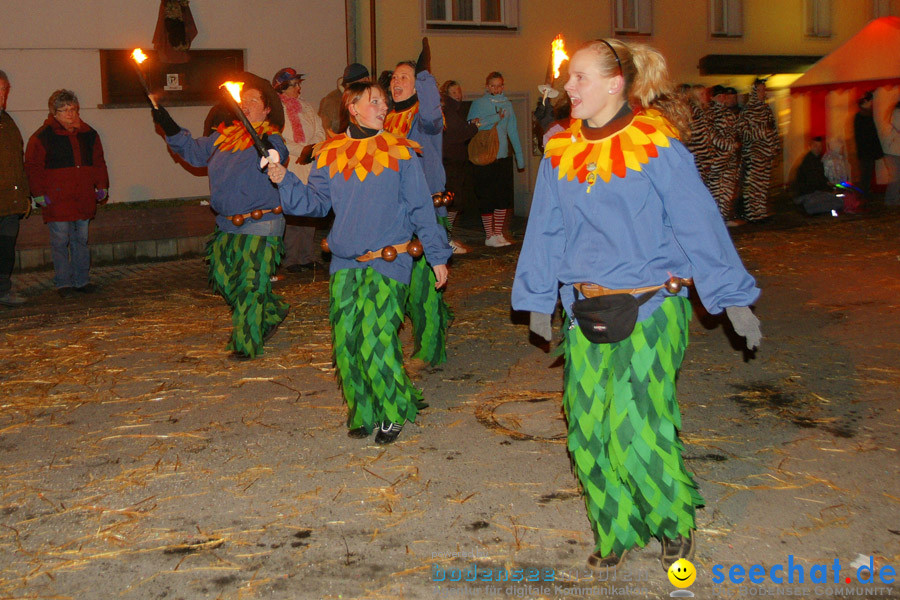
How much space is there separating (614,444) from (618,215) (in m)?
0.87

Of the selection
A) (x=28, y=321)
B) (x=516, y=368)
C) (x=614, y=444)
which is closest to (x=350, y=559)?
(x=614, y=444)

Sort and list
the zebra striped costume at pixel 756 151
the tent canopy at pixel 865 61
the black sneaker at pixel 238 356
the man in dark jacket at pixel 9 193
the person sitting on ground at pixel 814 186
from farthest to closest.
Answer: the tent canopy at pixel 865 61, the person sitting on ground at pixel 814 186, the zebra striped costume at pixel 756 151, the man in dark jacket at pixel 9 193, the black sneaker at pixel 238 356

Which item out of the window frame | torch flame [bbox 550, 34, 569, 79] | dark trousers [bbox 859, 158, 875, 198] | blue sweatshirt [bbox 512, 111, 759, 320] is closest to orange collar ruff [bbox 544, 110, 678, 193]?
blue sweatshirt [bbox 512, 111, 759, 320]

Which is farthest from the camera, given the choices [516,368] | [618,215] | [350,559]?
[516,368]

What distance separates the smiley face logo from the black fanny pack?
893 mm

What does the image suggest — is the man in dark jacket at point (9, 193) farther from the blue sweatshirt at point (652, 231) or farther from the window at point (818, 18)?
the window at point (818, 18)

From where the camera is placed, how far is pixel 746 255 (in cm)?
1087

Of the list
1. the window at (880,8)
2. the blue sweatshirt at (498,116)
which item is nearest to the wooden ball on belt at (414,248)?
the blue sweatshirt at (498,116)

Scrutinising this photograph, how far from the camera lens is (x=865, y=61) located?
15.5m

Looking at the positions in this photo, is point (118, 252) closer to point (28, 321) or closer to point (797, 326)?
point (28, 321)

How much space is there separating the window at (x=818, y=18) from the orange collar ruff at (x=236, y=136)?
59.5 ft

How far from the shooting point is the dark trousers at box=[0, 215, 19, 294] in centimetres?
915

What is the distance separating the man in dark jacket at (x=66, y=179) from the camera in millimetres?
9391

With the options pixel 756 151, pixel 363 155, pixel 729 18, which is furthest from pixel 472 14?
pixel 363 155
